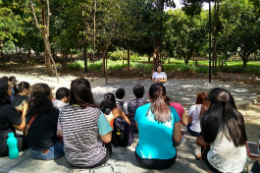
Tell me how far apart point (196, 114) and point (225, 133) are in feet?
4.30

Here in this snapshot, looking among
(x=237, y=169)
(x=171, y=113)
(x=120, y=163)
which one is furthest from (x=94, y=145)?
(x=237, y=169)

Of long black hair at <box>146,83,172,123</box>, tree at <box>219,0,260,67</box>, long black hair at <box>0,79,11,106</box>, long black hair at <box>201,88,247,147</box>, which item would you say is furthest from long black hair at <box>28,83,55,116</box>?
tree at <box>219,0,260,67</box>

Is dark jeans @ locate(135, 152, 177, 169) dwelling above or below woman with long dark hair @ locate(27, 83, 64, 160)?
below

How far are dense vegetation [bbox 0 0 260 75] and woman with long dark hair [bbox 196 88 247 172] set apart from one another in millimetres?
8314

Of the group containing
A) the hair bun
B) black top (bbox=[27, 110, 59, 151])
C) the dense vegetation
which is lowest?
black top (bbox=[27, 110, 59, 151])

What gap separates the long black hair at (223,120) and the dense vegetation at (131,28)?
8.27m

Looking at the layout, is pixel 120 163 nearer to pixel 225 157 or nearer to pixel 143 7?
pixel 225 157

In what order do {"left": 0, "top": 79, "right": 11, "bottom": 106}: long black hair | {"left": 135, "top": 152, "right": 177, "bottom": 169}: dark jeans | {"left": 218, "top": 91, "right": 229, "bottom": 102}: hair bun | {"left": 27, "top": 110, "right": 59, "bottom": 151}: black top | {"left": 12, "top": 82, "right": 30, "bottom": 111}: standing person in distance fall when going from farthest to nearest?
{"left": 12, "top": 82, "right": 30, "bottom": 111}: standing person in distance
{"left": 0, "top": 79, "right": 11, "bottom": 106}: long black hair
{"left": 27, "top": 110, "right": 59, "bottom": 151}: black top
{"left": 135, "top": 152, "right": 177, "bottom": 169}: dark jeans
{"left": 218, "top": 91, "right": 229, "bottom": 102}: hair bun

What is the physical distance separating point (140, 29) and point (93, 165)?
11.7 meters

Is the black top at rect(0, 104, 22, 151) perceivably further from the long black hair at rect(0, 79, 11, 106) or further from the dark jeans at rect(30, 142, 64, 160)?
the dark jeans at rect(30, 142, 64, 160)

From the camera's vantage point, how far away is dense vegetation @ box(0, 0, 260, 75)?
12.7m

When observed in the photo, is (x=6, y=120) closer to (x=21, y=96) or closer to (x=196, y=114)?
(x=21, y=96)

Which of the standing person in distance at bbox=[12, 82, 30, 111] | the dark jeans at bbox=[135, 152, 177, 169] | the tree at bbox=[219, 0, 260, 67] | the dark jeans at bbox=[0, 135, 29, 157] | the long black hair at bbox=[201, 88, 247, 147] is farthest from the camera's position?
the tree at bbox=[219, 0, 260, 67]

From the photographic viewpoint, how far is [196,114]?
3.74m
